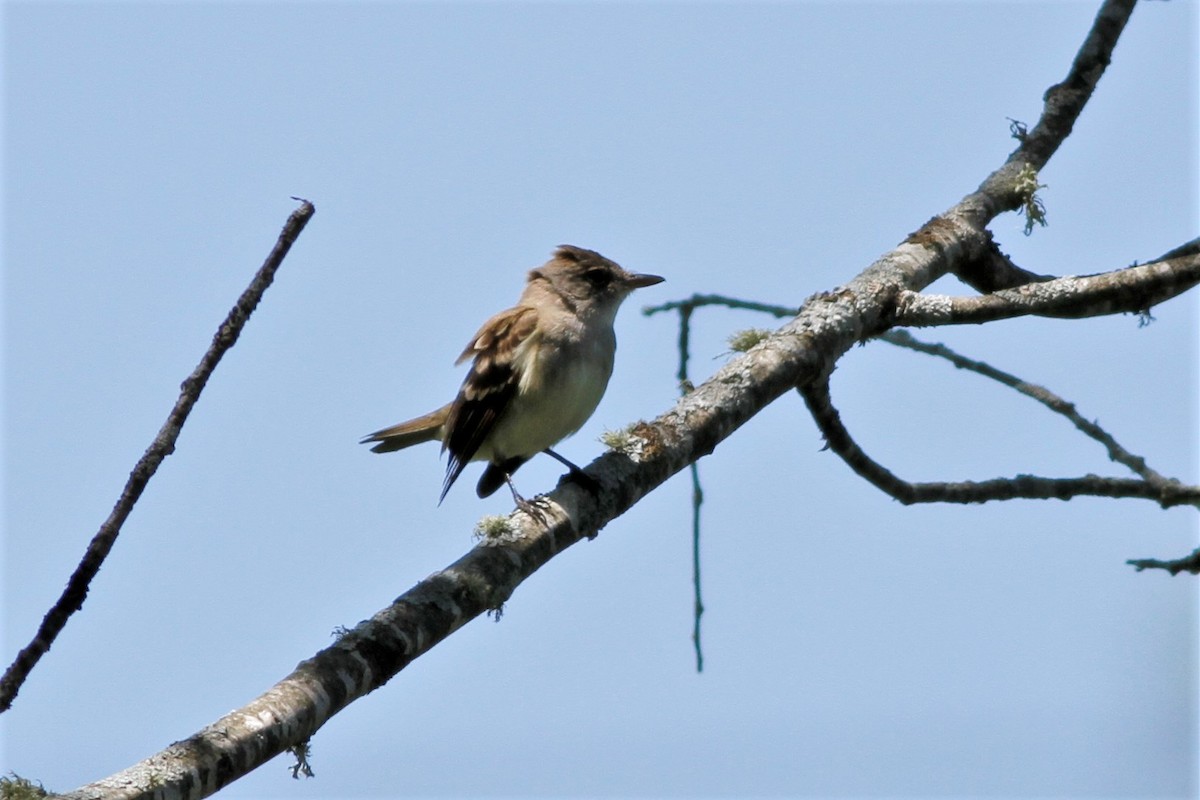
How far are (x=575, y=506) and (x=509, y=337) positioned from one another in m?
2.52

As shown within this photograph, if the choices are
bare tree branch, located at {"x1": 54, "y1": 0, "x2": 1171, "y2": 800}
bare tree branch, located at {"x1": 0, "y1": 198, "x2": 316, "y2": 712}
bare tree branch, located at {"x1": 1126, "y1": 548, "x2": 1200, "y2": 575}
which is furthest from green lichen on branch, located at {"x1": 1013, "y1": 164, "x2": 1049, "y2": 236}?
bare tree branch, located at {"x1": 0, "y1": 198, "x2": 316, "y2": 712}

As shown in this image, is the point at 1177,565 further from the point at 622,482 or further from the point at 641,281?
the point at 641,281

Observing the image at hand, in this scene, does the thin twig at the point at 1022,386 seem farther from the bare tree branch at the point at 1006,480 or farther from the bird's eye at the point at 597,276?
the bird's eye at the point at 597,276

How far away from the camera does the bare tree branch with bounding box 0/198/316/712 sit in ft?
9.36

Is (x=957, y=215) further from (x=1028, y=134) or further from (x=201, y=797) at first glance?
(x=201, y=797)

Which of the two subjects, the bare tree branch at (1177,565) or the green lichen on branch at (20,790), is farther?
the bare tree branch at (1177,565)

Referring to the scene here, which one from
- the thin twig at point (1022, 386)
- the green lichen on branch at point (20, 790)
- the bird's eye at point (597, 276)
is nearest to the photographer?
the green lichen on branch at point (20, 790)

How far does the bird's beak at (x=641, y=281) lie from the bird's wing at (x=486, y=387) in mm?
661

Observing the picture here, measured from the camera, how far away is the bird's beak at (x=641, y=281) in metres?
7.13

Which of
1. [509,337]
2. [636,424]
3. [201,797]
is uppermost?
[509,337]

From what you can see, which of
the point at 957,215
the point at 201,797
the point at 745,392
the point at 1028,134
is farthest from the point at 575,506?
the point at 1028,134

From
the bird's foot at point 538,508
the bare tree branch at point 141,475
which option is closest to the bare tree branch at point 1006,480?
the bird's foot at point 538,508

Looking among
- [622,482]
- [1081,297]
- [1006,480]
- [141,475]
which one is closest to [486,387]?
[622,482]

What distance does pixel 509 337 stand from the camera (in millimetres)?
6688
